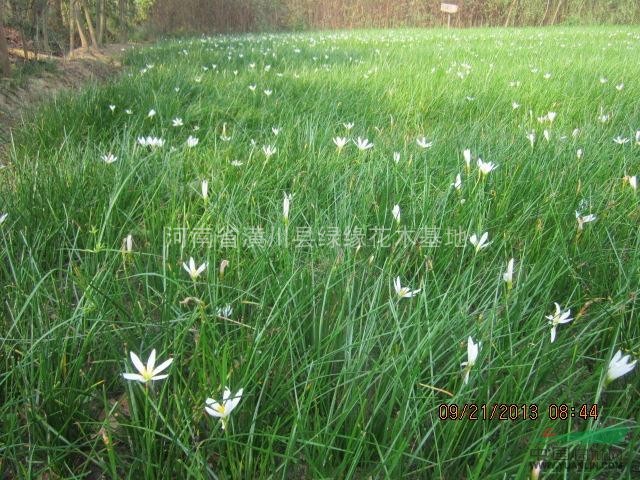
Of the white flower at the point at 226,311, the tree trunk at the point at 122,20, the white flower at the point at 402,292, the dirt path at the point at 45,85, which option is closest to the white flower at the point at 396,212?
the white flower at the point at 402,292

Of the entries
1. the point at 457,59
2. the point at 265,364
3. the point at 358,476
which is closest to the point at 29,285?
the point at 265,364

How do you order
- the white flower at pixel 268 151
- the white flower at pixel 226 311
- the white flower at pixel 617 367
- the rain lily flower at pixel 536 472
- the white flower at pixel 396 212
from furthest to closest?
the white flower at pixel 268 151, the white flower at pixel 396 212, the white flower at pixel 226 311, the white flower at pixel 617 367, the rain lily flower at pixel 536 472

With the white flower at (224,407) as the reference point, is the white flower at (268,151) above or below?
above

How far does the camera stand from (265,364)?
1.01 metres

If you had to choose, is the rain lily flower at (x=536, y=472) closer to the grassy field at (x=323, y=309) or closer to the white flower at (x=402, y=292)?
the grassy field at (x=323, y=309)

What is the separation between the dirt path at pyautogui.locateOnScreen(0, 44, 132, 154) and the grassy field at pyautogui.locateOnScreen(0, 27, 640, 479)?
108 centimetres

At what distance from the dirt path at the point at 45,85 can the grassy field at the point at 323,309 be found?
3.55 ft

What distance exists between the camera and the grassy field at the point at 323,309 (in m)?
0.86

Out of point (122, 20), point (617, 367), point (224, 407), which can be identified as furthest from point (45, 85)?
point (122, 20)

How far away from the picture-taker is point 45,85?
5.21 metres

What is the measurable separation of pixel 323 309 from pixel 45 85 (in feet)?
18.0

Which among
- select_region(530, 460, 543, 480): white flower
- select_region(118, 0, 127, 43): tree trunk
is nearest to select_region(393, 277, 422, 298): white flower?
select_region(530, 460, 543, 480): white flower

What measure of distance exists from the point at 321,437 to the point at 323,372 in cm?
17

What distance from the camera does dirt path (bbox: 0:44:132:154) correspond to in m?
3.72
